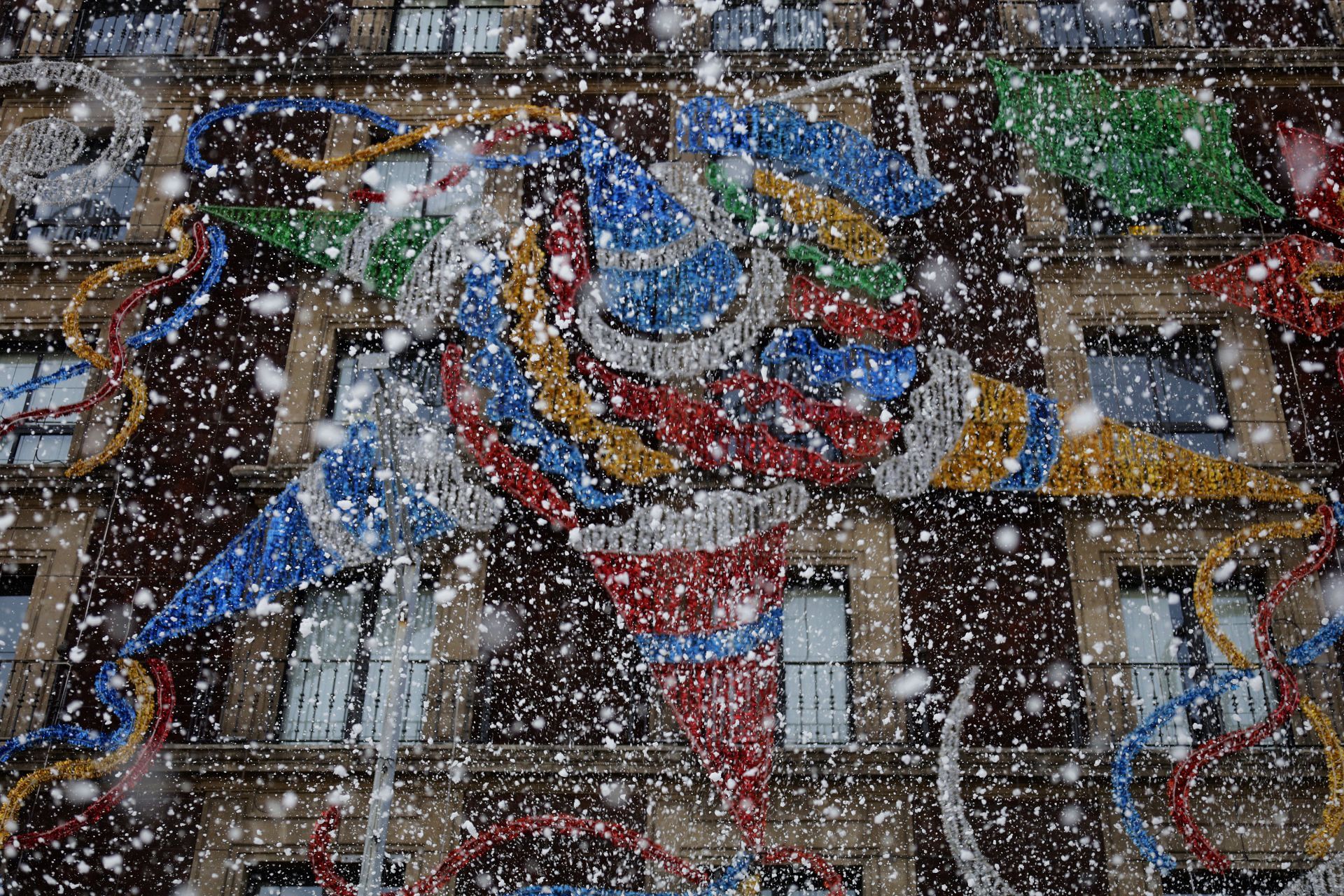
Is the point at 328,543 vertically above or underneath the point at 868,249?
underneath

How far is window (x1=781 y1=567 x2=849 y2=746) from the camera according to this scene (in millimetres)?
10305

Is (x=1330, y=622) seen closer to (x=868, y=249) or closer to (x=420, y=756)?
(x=868, y=249)

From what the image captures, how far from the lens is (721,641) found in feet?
33.9

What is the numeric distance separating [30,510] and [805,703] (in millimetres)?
7275

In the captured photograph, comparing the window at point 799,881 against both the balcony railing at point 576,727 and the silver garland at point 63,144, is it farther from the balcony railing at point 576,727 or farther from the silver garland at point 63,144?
the silver garland at point 63,144

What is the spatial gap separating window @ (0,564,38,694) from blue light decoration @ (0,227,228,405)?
5.59 ft

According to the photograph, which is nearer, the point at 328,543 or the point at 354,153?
the point at 328,543

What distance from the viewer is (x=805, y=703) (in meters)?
10.4

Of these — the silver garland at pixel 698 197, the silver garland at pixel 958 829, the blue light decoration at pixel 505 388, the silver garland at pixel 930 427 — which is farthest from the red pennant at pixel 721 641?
the silver garland at pixel 698 197

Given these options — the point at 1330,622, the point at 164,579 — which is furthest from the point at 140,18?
the point at 1330,622

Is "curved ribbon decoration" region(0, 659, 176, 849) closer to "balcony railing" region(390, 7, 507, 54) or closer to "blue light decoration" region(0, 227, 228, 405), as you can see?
"blue light decoration" region(0, 227, 228, 405)

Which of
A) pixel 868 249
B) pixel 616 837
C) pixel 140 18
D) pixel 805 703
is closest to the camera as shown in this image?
pixel 616 837

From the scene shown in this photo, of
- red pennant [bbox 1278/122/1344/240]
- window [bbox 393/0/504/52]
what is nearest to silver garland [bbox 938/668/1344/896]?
red pennant [bbox 1278/122/1344/240]

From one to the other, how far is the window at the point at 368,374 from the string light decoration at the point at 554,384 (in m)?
0.94
